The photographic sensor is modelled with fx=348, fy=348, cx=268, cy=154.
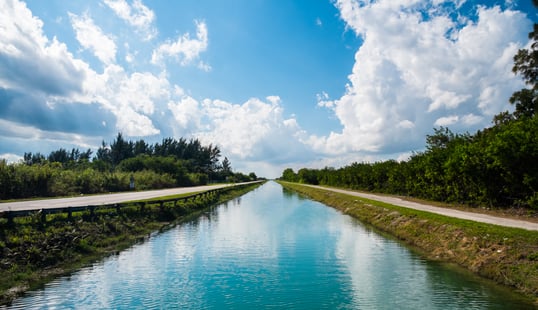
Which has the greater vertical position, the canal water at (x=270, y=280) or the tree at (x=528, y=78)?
the tree at (x=528, y=78)

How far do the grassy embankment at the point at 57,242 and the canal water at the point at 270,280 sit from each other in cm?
86

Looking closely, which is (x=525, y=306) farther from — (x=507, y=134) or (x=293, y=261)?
(x=507, y=134)

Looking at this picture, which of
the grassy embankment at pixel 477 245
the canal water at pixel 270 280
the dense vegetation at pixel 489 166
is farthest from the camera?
the dense vegetation at pixel 489 166

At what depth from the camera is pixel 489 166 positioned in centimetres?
1897

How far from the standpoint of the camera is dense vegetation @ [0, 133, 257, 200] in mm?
31141

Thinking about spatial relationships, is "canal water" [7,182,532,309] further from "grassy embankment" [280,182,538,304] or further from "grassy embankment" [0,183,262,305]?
"grassy embankment" [0,183,262,305]

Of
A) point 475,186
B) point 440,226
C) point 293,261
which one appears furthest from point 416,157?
point 293,261

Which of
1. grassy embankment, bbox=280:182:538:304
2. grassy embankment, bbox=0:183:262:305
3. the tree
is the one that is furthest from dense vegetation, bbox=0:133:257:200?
the tree

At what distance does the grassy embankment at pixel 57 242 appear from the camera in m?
11.3

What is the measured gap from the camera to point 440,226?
16.1 m

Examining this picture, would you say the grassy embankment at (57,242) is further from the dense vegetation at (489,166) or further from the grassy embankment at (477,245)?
the dense vegetation at (489,166)

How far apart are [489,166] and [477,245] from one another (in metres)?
8.16

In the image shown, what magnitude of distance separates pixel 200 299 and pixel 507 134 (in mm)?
16906

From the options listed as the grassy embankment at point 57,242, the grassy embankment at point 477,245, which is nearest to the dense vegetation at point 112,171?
the grassy embankment at point 57,242
